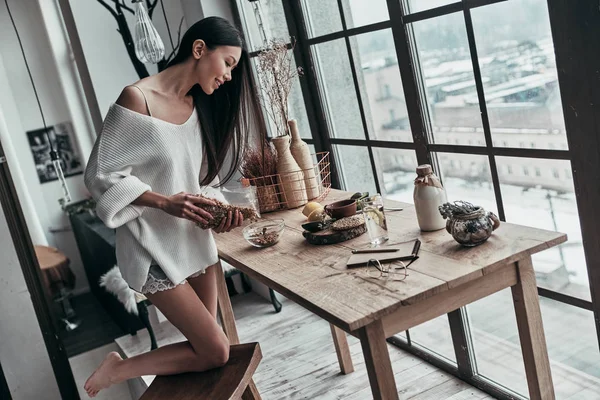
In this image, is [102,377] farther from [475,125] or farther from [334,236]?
[475,125]

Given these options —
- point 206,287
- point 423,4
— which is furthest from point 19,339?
point 423,4

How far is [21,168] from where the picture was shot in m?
6.89

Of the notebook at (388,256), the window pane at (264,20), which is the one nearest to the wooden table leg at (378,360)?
the notebook at (388,256)

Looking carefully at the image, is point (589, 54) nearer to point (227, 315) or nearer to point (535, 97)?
point (535, 97)

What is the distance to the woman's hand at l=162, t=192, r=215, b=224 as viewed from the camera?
2135 mm

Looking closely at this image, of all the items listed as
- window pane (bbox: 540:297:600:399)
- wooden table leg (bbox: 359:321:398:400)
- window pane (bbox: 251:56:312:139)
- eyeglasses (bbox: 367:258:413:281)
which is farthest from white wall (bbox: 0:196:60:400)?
window pane (bbox: 540:297:600:399)

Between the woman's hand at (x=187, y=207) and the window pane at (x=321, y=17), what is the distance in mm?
1346

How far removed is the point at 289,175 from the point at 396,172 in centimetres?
51

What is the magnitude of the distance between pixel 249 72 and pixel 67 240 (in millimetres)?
5130

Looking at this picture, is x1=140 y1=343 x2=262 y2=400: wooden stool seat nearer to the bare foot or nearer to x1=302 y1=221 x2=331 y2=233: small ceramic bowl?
the bare foot

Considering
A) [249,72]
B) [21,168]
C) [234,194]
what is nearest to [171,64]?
[249,72]

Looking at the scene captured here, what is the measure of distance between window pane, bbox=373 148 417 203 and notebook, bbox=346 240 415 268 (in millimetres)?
905

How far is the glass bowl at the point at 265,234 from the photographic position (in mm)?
2406

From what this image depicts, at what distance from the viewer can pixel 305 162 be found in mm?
2910
